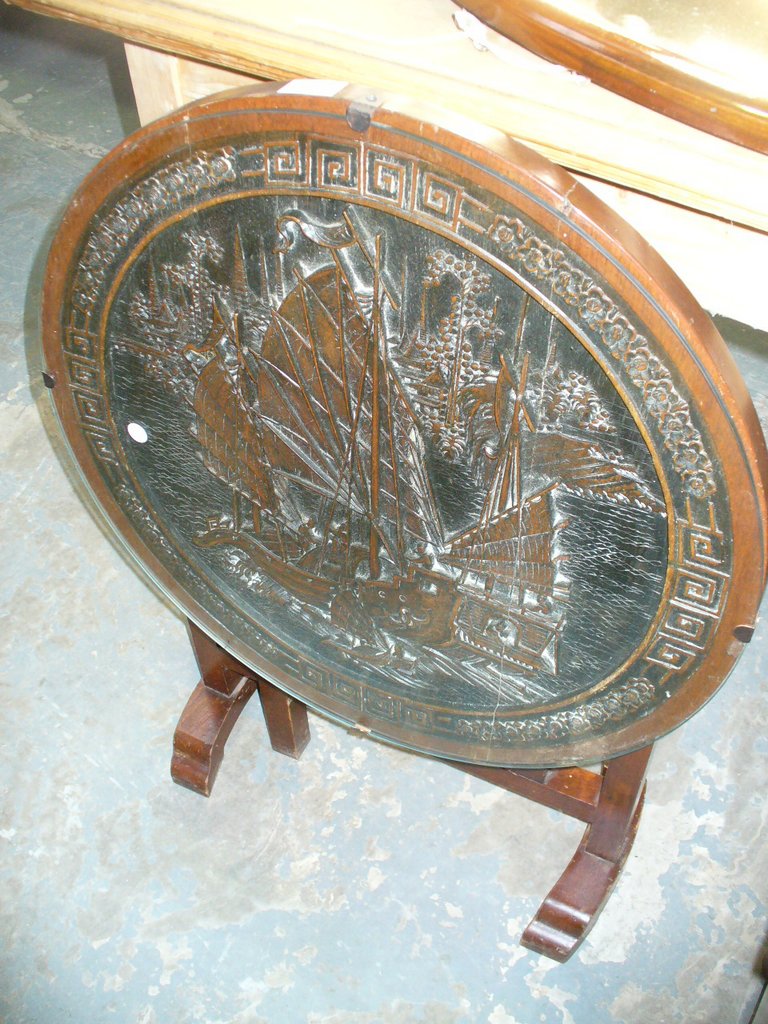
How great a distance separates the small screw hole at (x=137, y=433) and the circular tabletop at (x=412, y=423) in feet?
0.04

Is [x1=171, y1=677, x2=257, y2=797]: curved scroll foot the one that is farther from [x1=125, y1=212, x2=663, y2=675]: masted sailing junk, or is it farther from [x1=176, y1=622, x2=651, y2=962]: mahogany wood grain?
[x1=125, y1=212, x2=663, y2=675]: masted sailing junk

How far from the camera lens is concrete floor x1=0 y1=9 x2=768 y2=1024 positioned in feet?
4.59

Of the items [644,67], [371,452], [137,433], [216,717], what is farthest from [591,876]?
[644,67]

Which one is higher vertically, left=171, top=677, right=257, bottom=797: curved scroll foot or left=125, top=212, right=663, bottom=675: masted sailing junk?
left=125, top=212, right=663, bottom=675: masted sailing junk

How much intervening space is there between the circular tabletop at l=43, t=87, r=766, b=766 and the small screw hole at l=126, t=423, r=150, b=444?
1 centimetres

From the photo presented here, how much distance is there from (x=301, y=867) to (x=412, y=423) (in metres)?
0.80

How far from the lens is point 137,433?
1200mm

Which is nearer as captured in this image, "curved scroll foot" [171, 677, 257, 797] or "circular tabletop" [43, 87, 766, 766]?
"circular tabletop" [43, 87, 766, 766]

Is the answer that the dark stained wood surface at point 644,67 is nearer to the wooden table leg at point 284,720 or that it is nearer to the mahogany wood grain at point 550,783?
the mahogany wood grain at point 550,783

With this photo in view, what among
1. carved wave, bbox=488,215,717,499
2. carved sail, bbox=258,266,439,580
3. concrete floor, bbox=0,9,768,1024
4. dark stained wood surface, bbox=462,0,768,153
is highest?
dark stained wood surface, bbox=462,0,768,153

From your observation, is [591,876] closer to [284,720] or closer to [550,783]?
[550,783]

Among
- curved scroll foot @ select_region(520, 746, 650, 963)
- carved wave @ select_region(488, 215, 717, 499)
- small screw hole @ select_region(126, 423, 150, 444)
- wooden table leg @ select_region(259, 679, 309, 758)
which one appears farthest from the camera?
wooden table leg @ select_region(259, 679, 309, 758)

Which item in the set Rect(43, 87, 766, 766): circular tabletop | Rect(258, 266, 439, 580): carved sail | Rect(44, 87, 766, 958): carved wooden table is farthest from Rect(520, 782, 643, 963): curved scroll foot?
Rect(258, 266, 439, 580): carved sail

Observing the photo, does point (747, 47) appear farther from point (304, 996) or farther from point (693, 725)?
point (304, 996)
